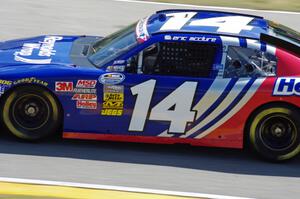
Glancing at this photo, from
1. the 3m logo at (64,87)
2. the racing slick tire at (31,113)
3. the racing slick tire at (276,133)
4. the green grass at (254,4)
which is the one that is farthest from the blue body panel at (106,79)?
the green grass at (254,4)

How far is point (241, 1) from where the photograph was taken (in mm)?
14688

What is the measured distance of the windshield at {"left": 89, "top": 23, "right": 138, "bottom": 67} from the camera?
7.99m

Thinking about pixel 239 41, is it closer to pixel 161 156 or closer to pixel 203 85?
pixel 203 85

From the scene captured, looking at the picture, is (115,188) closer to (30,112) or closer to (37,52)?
(30,112)

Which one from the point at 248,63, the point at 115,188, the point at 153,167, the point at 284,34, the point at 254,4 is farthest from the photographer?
the point at 254,4

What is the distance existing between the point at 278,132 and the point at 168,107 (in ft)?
4.25

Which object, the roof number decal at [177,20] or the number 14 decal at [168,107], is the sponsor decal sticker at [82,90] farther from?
the roof number decal at [177,20]

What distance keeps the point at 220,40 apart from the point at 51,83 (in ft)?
6.35

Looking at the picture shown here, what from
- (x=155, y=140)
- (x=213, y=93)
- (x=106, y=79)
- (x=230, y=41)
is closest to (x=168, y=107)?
(x=155, y=140)

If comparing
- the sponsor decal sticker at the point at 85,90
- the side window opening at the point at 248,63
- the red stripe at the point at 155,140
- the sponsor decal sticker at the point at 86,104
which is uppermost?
the side window opening at the point at 248,63

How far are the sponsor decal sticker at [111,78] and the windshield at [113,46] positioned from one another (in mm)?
211

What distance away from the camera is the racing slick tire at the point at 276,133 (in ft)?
25.7

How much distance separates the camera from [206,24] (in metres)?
8.16

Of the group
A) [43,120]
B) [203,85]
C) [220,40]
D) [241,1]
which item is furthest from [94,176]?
[241,1]
